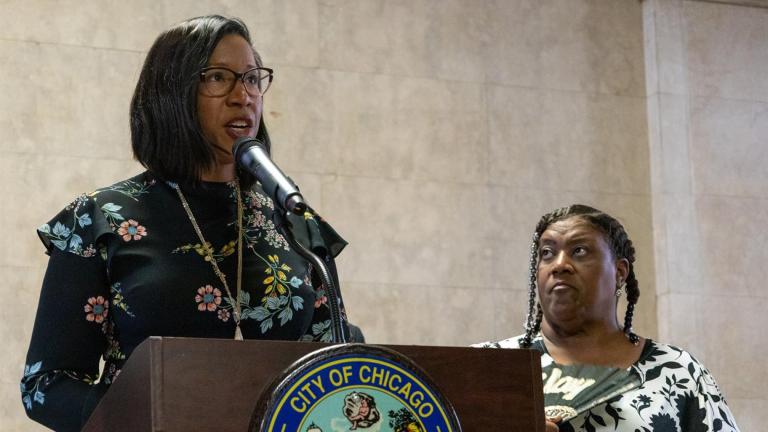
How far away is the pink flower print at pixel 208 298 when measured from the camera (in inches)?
86.2

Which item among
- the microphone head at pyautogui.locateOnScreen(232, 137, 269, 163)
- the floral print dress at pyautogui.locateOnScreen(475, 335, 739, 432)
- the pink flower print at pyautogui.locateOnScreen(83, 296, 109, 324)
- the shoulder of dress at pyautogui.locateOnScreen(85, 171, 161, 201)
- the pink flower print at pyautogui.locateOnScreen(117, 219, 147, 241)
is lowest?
the floral print dress at pyautogui.locateOnScreen(475, 335, 739, 432)

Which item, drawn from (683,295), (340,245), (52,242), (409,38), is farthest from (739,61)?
(52,242)

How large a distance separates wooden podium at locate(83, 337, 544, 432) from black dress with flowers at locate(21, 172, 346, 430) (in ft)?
1.43

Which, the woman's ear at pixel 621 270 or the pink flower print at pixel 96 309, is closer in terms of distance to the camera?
the pink flower print at pixel 96 309

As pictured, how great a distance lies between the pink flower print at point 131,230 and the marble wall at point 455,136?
278 centimetres

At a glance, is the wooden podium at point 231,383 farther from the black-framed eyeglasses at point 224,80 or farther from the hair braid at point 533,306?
the hair braid at point 533,306

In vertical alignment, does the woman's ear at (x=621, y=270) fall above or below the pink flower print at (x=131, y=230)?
below

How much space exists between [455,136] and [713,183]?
1.21 meters

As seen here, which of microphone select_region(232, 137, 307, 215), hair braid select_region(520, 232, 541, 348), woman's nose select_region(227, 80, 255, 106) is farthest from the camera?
hair braid select_region(520, 232, 541, 348)

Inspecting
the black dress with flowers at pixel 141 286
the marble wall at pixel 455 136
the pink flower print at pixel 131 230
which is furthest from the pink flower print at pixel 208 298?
the marble wall at pixel 455 136

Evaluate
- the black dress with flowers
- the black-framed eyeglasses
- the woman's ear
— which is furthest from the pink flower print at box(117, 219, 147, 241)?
the woman's ear

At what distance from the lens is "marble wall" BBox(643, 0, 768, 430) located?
561cm

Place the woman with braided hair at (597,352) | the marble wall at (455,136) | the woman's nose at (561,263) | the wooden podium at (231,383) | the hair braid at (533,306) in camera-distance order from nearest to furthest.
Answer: the wooden podium at (231,383) < the woman with braided hair at (597,352) < the woman's nose at (561,263) < the hair braid at (533,306) < the marble wall at (455,136)

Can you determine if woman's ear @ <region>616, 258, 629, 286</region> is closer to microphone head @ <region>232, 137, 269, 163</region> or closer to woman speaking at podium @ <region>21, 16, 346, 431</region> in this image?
woman speaking at podium @ <region>21, 16, 346, 431</region>
